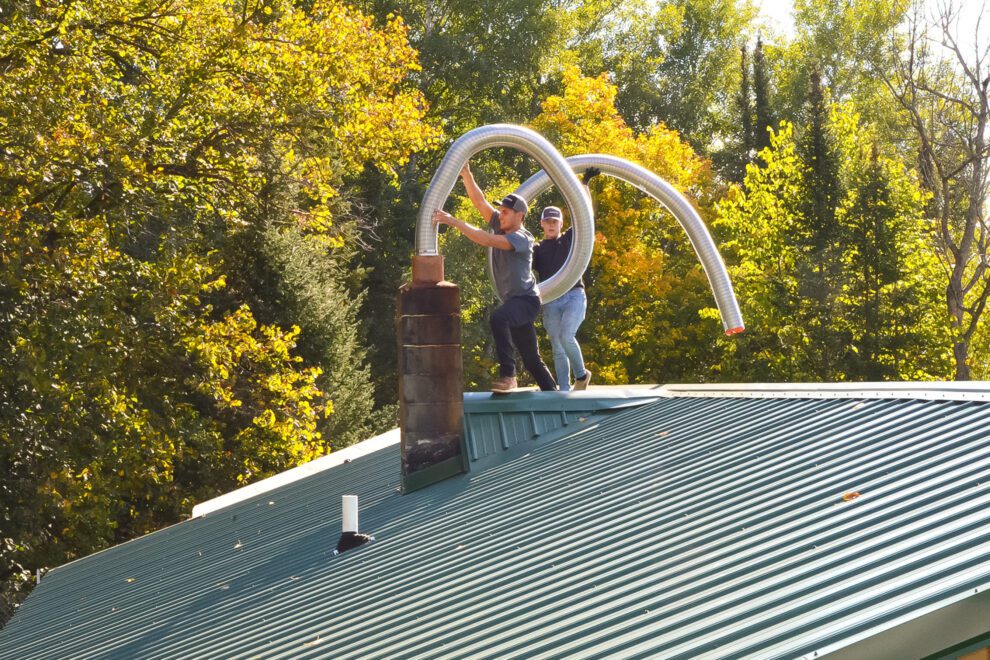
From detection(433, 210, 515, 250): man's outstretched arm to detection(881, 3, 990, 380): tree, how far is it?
81.4 ft

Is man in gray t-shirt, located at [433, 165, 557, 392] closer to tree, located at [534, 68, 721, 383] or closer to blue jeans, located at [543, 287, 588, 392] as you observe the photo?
blue jeans, located at [543, 287, 588, 392]

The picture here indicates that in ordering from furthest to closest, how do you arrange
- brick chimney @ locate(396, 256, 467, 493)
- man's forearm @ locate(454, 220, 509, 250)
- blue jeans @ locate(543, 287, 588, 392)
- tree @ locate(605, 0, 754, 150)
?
1. tree @ locate(605, 0, 754, 150)
2. blue jeans @ locate(543, 287, 588, 392)
3. brick chimney @ locate(396, 256, 467, 493)
4. man's forearm @ locate(454, 220, 509, 250)

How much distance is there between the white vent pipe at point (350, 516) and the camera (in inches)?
338

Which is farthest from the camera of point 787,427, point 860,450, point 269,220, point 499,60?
point 499,60

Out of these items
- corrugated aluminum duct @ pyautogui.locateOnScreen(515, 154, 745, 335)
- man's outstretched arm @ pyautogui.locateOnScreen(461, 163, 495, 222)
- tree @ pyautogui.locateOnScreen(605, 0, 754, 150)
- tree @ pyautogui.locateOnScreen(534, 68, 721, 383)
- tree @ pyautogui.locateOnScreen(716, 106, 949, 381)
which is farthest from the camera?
tree @ pyautogui.locateOnScreen(605, 0, 754, 150)

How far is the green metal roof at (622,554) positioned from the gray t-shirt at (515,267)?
0.93 metres

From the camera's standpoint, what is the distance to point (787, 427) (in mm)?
7715

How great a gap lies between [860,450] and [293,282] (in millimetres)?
22348

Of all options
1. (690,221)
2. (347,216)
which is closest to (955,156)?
(347,216)

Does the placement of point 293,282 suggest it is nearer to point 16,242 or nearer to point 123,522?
point 123,522

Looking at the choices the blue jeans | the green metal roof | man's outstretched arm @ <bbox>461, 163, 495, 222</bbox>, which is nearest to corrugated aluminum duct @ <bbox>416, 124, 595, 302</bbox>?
man's outstretched arm @ <bbox>461, 163, 495, 222</bbox>

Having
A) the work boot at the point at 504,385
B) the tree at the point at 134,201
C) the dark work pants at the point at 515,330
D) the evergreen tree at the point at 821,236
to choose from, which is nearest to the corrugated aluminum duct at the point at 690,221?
the dark work pants at the point at 515,330

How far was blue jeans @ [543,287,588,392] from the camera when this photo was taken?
11.0 metres

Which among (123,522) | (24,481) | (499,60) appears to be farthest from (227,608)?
(499,60)
